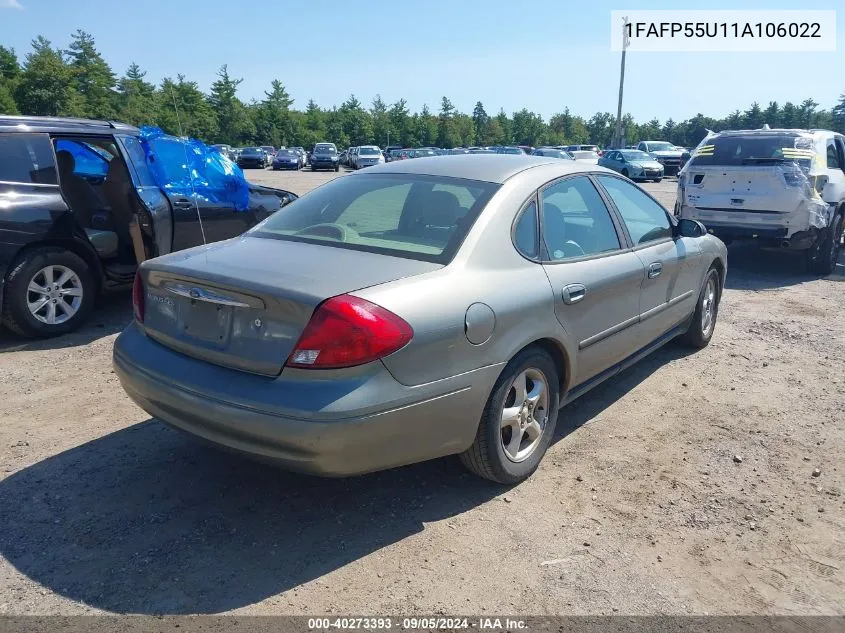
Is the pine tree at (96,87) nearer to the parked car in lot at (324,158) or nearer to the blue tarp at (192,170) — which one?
the parked car in lot at (324,158)

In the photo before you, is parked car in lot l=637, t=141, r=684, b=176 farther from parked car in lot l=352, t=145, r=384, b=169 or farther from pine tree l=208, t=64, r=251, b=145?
pine tree l=208, t=64, r=251, b=145

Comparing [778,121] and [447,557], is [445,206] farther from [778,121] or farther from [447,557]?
[778,121]

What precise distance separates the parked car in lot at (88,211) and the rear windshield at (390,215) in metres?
2.86

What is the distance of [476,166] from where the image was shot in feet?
13.1

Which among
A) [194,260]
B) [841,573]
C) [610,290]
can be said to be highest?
[194,260]

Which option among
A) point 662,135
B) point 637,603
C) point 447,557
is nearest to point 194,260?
point 447,557

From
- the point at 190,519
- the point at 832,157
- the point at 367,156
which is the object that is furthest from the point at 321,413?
the point at 367,156

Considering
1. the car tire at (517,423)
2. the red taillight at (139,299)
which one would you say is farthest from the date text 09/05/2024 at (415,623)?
the red taillight at (139,299)

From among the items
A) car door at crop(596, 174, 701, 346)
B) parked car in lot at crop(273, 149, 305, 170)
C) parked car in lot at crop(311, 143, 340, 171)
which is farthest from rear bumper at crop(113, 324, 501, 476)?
parked car in lot at crop(273, 149, 305, 170)

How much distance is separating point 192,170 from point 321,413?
16.2 ft

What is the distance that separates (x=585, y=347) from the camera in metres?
3.87

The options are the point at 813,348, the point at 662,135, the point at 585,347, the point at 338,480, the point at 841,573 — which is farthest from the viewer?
the point at 662,135

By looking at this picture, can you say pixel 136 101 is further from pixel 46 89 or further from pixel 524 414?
pixel 524 414

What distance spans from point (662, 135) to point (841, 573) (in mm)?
84610
